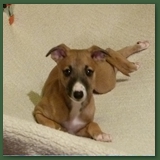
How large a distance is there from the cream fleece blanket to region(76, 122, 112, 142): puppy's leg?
66 mm

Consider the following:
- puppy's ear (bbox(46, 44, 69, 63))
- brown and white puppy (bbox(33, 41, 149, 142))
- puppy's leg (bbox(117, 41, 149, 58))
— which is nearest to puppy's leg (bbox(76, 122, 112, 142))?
brown and white puppy (bbox(33, 41, 149, 142))

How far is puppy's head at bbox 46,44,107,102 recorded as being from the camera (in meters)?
2.11

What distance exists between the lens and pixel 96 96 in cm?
285

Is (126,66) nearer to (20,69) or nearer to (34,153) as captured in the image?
(20,69)

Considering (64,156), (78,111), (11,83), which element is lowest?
(64,156)

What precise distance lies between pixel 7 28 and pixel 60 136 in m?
1.42

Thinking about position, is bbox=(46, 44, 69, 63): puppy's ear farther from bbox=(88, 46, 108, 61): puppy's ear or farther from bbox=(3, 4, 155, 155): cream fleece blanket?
bbox=(3, 4, 155, 155): cream fleece blanket

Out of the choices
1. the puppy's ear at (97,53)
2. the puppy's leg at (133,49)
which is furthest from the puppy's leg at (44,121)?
the puppy's leg at (133,49)

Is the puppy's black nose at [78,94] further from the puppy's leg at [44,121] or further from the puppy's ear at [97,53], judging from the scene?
the puppy's ear at [97,53]

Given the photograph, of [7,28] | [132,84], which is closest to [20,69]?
[7,28]

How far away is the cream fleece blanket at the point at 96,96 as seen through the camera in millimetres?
1849

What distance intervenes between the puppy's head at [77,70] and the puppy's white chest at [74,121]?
10 centimetres

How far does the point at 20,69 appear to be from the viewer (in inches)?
111

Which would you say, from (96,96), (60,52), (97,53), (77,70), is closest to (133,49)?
(96,96)
